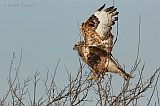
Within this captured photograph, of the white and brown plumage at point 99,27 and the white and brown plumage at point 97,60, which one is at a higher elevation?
the white and brown plumage at point 99,27

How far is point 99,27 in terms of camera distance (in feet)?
25.7

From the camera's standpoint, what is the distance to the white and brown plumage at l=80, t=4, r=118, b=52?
24.2ft

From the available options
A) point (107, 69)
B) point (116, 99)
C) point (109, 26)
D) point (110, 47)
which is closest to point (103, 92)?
point (116, 99)

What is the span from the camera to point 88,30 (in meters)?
7.54

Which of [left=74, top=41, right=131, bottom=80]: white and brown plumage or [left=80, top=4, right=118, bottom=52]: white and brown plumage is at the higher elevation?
[left=80, top=4, right=118, bottom=52]: white and brown plumage

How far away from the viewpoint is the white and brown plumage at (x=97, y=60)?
671 cm

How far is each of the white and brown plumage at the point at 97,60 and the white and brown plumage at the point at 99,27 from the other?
94mm

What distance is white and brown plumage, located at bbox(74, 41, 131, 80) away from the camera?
264 inches

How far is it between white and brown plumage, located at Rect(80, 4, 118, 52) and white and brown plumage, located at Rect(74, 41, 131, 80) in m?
0.09

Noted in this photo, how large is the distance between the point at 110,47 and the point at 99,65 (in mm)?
1162

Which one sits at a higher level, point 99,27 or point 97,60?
point 99,27

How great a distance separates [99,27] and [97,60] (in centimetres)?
75

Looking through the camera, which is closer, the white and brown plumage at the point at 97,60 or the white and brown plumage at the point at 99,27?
the white and brown plumage at the point at 97,60

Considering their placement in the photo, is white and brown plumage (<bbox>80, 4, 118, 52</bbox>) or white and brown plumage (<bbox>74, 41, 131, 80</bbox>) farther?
white and brown plumage (<bbox>80, 4, 118, 52</bbox>)
